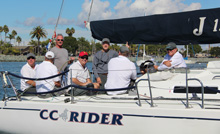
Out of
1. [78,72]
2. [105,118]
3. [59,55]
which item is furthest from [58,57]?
[105,118]

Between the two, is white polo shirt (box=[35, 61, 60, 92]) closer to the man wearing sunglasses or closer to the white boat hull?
the white boat hull

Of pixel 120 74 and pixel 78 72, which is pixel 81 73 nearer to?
pixel 78 72

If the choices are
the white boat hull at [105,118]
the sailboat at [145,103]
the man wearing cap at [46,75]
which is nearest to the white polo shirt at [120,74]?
the sailboat at [145,103]

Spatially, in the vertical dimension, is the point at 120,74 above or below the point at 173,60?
below

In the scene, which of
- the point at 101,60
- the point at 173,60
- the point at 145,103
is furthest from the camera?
the point at 101,60

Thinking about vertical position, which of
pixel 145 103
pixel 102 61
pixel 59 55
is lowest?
pixel 145 103

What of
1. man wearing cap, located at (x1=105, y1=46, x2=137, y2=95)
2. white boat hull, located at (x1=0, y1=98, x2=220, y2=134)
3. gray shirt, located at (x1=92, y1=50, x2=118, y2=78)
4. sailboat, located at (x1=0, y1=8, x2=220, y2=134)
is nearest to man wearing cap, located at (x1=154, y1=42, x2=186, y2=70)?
sailboat, located at (x1=0, y1=8, x2=220, y2=134)

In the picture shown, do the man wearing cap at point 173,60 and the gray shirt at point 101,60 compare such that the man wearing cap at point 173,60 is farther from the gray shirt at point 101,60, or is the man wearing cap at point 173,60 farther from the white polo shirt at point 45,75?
the white polo shirt at point 45,75

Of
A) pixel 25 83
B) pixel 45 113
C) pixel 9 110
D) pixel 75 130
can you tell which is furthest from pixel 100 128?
pixel 25 83

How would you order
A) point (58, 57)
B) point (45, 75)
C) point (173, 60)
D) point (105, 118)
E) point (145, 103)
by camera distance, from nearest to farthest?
point (105, 118)
point (145, 103)
point (45, 75)
point (173, 60)
point (58, 57)

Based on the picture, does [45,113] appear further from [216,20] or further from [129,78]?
[216,20]

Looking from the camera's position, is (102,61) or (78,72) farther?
(102,61)

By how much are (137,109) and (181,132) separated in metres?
0.63

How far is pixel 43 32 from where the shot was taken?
65812 millimetres
